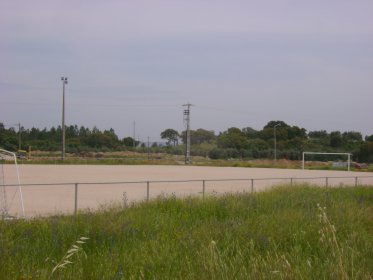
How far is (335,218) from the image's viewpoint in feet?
40.4

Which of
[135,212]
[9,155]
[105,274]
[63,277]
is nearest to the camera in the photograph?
[63,277]

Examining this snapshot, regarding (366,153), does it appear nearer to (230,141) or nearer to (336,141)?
(336,141)

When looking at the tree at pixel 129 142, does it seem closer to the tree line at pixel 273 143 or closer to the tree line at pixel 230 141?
the tree line at pixel 230 141

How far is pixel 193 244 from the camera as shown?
8.97 meters

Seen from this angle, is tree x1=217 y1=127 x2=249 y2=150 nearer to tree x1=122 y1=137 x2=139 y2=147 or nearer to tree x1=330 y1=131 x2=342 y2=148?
tree x1=330 y1=131 x2=342 y2=148

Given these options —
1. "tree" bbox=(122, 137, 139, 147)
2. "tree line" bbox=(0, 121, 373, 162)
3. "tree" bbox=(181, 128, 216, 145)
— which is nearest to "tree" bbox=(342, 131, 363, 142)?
"tree line" bbox=(0, 121, 373, 162)

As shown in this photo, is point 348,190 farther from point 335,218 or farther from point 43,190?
point 43,190

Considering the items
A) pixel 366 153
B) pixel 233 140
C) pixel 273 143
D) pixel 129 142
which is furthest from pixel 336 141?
pixel 129 142

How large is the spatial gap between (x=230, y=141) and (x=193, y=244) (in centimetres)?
11638

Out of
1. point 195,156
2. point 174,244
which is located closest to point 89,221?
point 174,244

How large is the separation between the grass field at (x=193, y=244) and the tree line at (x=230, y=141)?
8688 cm

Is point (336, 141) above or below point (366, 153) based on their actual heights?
above

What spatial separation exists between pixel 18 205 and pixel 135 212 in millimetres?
8670

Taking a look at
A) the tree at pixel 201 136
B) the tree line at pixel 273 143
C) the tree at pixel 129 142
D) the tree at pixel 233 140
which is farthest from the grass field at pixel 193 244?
the tree at pixel 201 136
